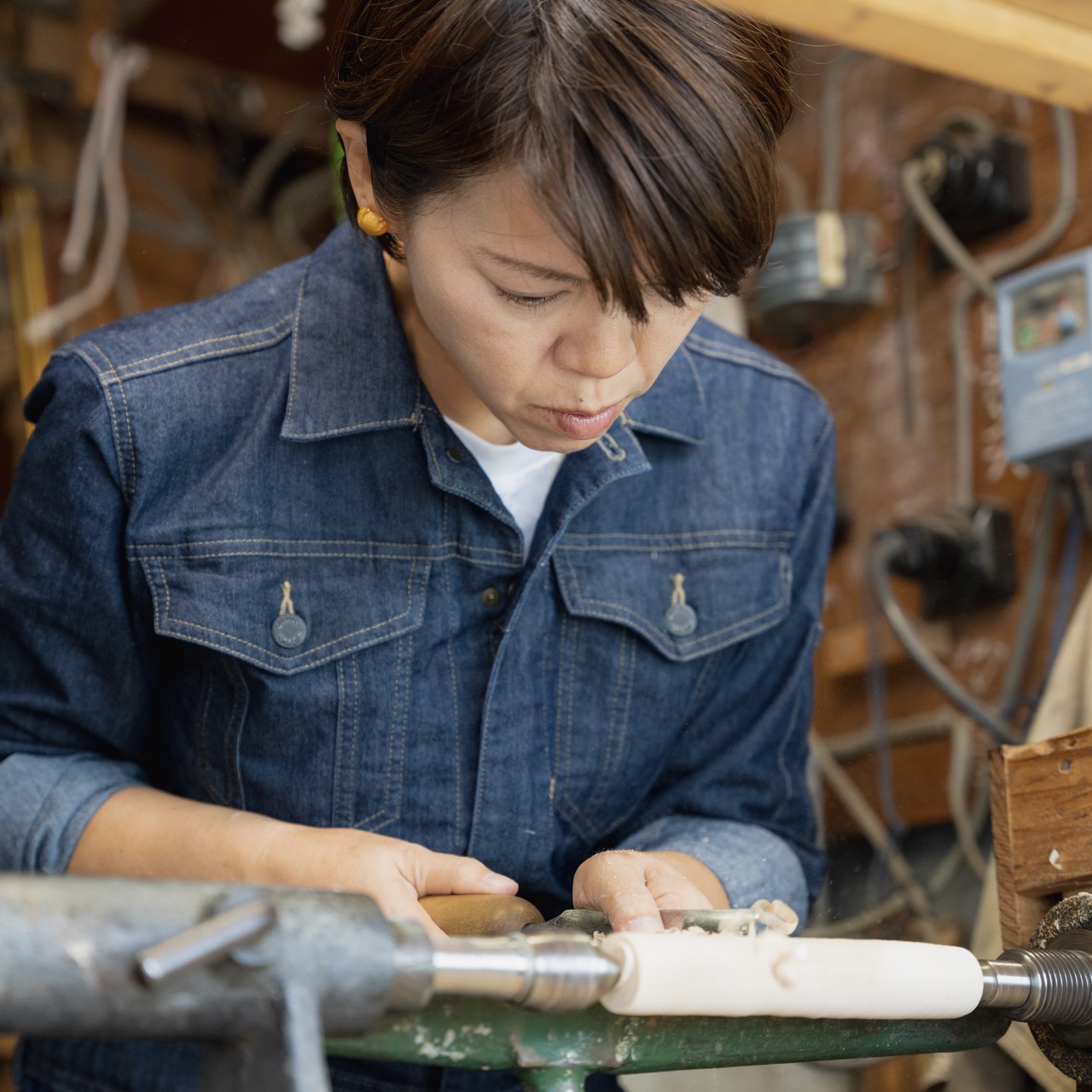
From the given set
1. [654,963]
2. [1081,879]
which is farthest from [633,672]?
[654,963]

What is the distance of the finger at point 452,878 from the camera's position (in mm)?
915

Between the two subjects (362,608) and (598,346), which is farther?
(362,608)

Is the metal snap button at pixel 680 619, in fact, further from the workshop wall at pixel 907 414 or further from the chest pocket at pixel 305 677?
the workshop wall at pixel 907 414

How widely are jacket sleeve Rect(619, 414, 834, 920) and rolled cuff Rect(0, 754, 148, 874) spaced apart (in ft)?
1.50

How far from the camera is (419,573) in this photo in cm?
116

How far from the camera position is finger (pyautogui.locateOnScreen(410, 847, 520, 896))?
915 mm

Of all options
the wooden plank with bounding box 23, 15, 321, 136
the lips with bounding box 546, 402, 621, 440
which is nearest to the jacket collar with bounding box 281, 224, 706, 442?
the lips with bounding box 546, 402, 621, 440

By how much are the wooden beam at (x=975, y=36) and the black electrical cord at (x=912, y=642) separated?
87 centimetres

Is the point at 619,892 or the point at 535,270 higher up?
the point at 535,270

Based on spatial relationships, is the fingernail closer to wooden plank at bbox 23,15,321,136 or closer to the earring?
the earring

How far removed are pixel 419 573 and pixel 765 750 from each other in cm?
37

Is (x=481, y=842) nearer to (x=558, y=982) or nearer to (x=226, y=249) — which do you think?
(x=558, y=982)

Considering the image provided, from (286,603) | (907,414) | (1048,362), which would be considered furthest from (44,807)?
(907,414)

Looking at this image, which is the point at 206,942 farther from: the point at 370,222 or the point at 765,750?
the point at 765,750
